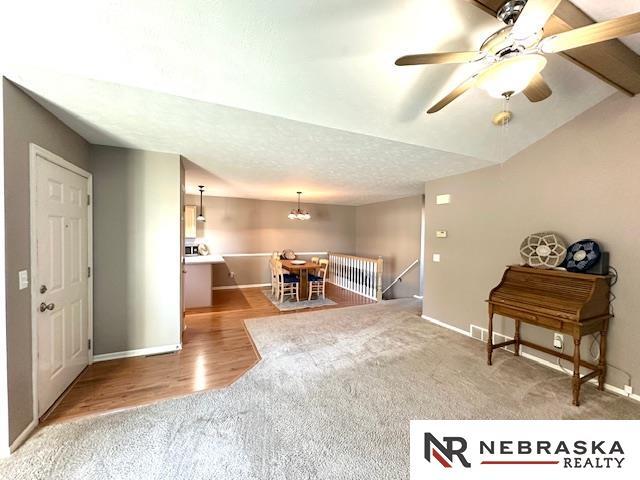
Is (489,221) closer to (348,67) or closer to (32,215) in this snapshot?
A: (348,67)

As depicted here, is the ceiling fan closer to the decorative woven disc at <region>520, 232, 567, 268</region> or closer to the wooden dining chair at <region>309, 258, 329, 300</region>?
the decorative woven disc at <region>520, 232, 567, 268</region>

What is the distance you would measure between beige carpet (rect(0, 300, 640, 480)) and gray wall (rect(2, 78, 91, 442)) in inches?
13.3

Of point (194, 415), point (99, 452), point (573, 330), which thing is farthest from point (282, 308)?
point (573, 330)

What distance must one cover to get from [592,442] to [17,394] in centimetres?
358

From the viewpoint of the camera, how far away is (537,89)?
5.31ft

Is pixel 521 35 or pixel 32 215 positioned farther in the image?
pixel 32 215

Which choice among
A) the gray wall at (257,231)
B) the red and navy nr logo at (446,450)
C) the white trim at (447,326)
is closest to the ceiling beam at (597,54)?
the red and navy nr logo at (446,450)

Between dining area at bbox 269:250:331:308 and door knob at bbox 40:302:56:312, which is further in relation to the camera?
dining area at bbox 269:250:331:308

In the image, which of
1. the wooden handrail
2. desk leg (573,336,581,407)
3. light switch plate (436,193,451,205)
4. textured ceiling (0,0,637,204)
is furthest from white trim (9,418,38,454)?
the wooden handrail

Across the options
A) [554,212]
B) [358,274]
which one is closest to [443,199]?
[554,212]

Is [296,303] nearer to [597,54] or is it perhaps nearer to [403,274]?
[403,274]

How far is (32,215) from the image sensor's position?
5.71ft

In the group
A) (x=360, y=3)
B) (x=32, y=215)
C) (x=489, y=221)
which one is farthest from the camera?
(x=489, y=221)

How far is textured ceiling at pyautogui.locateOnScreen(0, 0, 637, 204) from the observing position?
137cm
